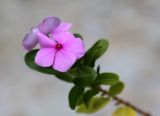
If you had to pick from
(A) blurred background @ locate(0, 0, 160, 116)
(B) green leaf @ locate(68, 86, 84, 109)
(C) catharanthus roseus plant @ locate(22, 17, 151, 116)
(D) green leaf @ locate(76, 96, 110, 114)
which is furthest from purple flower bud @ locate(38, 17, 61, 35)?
(A) blurred background @ locate(0, 0, 160, 116)

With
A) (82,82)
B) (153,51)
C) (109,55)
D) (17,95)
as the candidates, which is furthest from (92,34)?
(82,82)

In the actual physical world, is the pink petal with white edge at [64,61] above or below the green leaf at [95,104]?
above

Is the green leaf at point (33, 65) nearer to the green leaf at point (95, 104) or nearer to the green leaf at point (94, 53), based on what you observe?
the green leaf at point (94, 53)

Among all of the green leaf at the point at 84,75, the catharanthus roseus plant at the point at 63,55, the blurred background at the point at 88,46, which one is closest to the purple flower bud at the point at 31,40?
the catharanthus roseus plant at the point at 63,55

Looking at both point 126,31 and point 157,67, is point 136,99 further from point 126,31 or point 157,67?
point 126,31

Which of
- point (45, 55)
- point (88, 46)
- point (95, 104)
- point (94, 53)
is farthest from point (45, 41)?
point (88, 46)

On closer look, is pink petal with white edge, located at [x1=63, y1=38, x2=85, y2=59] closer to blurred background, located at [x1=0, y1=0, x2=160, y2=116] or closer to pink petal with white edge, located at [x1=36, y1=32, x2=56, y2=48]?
pink petal with white edge, located at [x1=36, y1=32, x2=56, y2=48]
